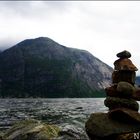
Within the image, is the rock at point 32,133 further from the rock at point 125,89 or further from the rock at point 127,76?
the rock at point 127,76

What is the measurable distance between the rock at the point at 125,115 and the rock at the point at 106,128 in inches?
13.7

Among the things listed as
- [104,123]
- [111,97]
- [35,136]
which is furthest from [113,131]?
[35,136]

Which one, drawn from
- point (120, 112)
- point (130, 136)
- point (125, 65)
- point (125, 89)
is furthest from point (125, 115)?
point (125, 65)

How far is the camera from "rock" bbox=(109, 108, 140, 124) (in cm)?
2541

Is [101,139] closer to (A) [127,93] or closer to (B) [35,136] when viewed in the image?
(A) [127,93]

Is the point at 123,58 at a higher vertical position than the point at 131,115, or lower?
higher

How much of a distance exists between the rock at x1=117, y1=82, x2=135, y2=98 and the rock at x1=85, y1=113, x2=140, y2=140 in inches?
96.6

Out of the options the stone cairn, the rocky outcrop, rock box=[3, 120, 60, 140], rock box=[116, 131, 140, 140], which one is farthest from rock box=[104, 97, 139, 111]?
rock box=[3, 120, 60, 140]

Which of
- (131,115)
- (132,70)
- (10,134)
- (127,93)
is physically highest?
(132,70)

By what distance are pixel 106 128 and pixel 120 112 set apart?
1.69 metres

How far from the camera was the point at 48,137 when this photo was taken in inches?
1136

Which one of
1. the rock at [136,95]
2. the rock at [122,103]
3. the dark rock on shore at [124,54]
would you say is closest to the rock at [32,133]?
the rock at [122,103]

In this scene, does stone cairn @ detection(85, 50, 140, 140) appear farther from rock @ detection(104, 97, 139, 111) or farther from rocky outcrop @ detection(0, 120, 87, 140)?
rocky outcrop @ detection(0, 120, 87, 140)

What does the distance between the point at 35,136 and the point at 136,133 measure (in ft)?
31.0
